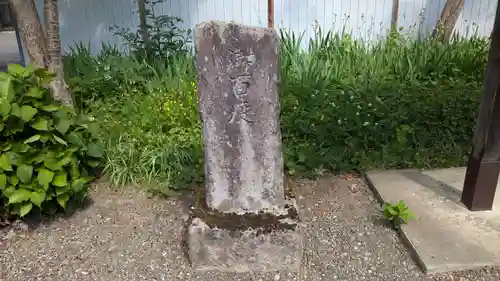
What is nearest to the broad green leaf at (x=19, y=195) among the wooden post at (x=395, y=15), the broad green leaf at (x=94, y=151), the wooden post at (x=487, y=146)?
the broad green leaf at (x=94, y=151)

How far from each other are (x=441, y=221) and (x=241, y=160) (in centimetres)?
131

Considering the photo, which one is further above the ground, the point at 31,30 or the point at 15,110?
the point at 31,30

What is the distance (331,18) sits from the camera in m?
5.45

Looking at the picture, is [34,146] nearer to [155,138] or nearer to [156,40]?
[155,138]

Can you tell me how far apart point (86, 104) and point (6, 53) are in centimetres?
404

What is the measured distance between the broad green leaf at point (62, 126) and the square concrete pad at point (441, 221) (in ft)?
6.77

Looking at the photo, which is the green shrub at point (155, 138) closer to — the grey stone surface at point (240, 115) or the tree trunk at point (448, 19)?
the grey stone surface at point (240, 115)

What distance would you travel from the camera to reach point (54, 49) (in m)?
3.66

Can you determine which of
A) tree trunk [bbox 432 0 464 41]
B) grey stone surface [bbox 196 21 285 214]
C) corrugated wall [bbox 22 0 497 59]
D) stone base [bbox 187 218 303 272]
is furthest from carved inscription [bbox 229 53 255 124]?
tree trunk [bbox 432 0 464 41]

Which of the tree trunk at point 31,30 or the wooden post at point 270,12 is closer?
the tree trunk at point 31,30

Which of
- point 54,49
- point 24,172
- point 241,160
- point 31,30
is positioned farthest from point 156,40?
point 241,160

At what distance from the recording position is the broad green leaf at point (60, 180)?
279 centimetres

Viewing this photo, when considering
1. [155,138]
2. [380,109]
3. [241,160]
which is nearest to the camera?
[241,160]

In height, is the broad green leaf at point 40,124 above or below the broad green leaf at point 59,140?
above
